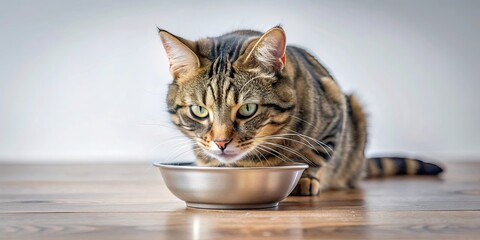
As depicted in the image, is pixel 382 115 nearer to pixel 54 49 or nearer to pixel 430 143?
pixel 430 143

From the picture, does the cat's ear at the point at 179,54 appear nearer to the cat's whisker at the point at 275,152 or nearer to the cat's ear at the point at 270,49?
the cat's ear at the point at 270,49

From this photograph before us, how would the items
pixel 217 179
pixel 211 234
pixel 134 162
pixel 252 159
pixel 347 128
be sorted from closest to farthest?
pixel 211 234 → pixel 217 179 → pixel 252 159 → pixel 347 128 → pixel 134 162

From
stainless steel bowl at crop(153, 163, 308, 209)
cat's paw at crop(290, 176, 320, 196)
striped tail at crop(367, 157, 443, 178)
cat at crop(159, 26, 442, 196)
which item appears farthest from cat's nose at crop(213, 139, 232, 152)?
striped tail at crop(367, 157, 443, 178)

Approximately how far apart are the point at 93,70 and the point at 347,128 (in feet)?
6.29

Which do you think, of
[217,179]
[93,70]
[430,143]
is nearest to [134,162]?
[93,70]

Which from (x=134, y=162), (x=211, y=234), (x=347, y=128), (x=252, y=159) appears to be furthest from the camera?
(x=134, y=162)

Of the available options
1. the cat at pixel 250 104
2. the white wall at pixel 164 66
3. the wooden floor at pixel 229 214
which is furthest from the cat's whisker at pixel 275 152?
the white wall at pixel 164 66

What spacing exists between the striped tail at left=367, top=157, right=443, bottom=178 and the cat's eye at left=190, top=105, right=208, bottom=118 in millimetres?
1296

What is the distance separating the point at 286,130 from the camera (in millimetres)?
1993

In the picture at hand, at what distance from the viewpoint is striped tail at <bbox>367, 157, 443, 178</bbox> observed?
299 cm

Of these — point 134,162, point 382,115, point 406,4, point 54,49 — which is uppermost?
point 406,4

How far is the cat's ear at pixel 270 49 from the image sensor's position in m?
1.84

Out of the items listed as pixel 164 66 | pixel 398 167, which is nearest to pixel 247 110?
pixel 398 167

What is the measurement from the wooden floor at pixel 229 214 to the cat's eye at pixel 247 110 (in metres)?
0.25
